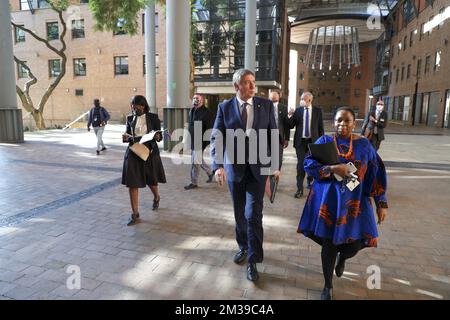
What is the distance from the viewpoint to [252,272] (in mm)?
3182

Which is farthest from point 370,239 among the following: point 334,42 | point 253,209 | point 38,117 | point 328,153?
point 334,42

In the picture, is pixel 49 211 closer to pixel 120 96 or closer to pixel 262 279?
pixel 262 279

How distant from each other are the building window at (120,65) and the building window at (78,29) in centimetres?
390

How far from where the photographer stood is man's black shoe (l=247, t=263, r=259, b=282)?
10.3ft

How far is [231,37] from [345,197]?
25.9 metres

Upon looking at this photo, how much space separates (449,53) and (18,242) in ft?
93.3

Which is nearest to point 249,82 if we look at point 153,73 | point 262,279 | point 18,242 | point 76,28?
point 262,279

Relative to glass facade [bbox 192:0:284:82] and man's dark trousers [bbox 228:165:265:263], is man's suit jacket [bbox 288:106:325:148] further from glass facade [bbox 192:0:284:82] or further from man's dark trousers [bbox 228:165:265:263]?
glass facade [bbox 192:0:284:82]

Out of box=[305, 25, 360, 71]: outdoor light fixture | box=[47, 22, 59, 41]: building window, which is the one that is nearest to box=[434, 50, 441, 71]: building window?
box=[305, 25, 360, 71]: outdoor light fixture

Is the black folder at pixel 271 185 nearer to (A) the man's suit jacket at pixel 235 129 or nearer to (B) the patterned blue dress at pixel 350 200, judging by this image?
(A) the man's suit jacket at pixel 235 129

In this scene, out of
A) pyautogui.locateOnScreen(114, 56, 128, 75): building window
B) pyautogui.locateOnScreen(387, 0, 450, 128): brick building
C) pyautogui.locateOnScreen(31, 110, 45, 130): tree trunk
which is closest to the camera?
pyautogui.locateOnScreen(31, 110, 45, 130): tree trunk

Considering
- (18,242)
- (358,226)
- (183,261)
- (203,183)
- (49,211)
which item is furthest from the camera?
(203,183)

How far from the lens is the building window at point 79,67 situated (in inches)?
1197

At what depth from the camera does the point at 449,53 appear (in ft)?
78.8
